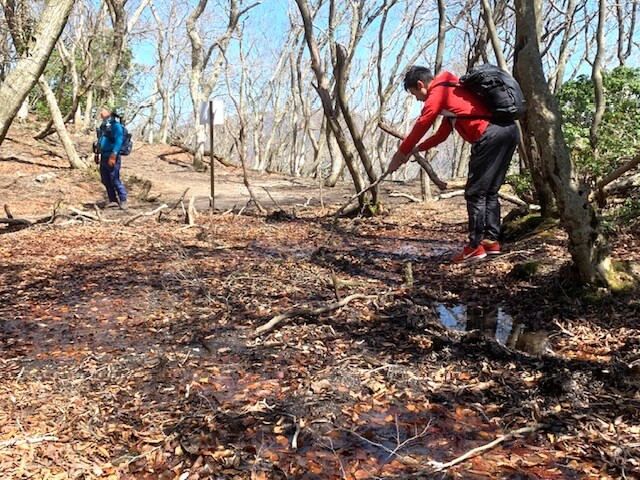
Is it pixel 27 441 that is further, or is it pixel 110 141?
pixel 110 141

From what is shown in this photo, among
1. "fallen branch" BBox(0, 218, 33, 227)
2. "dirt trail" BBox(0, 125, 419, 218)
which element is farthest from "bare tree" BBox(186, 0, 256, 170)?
"fallen branch" BBox(0, 218, 33, 227)

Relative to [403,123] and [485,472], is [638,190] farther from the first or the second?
[403,123]

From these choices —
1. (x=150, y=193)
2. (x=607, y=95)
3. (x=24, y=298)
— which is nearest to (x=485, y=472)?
(x=24, y=298)

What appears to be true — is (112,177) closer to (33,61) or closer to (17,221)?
(17,221)

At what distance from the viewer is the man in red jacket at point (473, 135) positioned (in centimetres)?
435

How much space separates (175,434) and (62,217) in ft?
22.6

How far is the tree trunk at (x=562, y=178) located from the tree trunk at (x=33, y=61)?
3.51 metres

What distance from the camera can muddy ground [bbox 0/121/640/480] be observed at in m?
2.12

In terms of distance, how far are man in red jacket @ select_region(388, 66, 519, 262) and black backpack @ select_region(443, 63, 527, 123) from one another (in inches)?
3.1

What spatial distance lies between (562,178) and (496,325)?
3.63 feet

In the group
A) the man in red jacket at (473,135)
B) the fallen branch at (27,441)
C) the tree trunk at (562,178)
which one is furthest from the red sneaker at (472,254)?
the fallen branch at (27,441)

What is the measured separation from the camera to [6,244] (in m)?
6.32

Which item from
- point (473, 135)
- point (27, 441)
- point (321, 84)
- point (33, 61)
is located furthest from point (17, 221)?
point (473, 135)

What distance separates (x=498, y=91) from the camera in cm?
420
